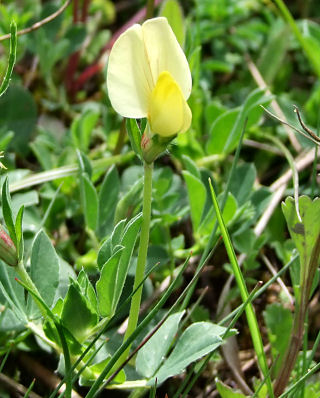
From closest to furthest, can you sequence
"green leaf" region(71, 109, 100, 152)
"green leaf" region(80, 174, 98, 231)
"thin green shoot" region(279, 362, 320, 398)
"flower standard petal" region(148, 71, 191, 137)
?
"flower standard petal" region(148, 71, 191, 137) < "thin green shoot" region(279, 362, 320, 398) < "green leaf" region(80, 174, 98, 231) < "green leaf" region(71, 109, 100, 152)

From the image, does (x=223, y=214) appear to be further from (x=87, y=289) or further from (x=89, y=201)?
(x=87, y=289)

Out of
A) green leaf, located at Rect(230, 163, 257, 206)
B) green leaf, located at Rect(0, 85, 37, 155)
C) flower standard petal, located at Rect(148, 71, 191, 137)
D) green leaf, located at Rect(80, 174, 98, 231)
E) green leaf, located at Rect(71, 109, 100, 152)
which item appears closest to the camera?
flower standard petal, located at Rect(148, 71, 191, 137)

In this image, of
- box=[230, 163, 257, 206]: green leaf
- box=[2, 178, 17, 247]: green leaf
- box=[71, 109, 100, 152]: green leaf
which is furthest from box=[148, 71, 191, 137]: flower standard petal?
box=[71, 109, 100, 152]: green leaf

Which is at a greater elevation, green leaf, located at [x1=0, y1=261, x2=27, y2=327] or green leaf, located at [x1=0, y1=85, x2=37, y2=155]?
green leaf, located at [x1=0, y1=85, x2=37, y2=155]

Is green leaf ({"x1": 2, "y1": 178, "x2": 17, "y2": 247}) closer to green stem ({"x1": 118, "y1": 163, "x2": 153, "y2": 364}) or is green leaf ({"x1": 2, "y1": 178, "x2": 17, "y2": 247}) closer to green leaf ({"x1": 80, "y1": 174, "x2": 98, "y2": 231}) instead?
green stem ({"x1": 118, "y1": 163, "x2": 153, "y2": 364})

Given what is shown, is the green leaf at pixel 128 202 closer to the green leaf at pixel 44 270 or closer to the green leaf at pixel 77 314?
the green leaf at pixel 44 270

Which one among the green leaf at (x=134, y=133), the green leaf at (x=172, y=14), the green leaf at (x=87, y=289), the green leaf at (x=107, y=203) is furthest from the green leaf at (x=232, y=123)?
the green leaf at (x=87, y=289)
